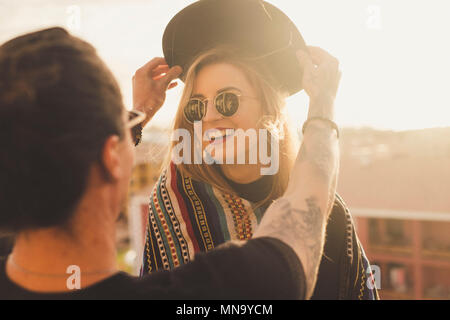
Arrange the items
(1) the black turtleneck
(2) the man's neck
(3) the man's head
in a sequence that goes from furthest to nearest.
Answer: (1) the black turtleneck < (2) the man's neck < (3) the man's head

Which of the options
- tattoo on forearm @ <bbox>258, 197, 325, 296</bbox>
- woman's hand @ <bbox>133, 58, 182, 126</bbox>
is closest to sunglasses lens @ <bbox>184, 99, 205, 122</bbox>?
woman's hand @ <bbox>133, 58, 182, 126</bbox>

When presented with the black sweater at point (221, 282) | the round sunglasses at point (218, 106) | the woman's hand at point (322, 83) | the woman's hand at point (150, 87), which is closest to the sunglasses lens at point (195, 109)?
the round sunglasses at point (218, 106)

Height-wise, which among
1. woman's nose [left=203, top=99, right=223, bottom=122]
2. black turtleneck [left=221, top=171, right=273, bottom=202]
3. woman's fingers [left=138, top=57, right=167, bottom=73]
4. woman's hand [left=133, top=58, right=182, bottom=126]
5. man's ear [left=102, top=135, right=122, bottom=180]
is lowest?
man's ear [left=102, top=135, right=122, bottom=180]

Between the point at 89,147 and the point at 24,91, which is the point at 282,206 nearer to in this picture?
the point at 89,147

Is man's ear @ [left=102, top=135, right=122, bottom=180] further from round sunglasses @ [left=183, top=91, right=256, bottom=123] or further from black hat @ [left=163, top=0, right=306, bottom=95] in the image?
black hat @ [left=163, top=0, right=306, bottom=95]

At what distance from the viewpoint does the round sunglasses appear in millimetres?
1815

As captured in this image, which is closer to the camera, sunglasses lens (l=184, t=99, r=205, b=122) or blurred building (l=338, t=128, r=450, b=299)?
sunglasses lens (l=184, t=99, r=205, b=122)

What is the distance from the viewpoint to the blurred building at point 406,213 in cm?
1106

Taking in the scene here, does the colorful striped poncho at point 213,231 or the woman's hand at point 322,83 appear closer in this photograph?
the woman's hand at point 322,83

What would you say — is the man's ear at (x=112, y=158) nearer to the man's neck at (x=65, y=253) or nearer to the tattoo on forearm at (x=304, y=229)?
the man's neck at (x=65, y=253)

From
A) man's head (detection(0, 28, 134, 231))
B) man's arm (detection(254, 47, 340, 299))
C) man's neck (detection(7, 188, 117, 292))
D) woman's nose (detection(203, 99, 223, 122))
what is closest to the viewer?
man's head (detection(0, 28, 134, 231))

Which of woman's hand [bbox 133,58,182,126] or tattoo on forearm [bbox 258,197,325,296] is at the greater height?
woman's hand [bbox 133,58,182,126]

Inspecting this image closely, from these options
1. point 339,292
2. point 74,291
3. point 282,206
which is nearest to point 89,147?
point 74,291

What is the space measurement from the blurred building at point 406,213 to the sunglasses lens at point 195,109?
10.6 meters
